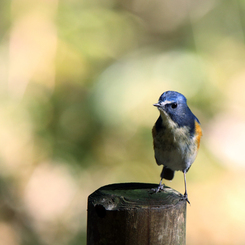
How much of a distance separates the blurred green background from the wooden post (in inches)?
118

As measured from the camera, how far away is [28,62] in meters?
5.35

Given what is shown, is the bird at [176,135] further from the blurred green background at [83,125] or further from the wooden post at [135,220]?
the blurred green background at [83,125]

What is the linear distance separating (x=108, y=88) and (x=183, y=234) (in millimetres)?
3302

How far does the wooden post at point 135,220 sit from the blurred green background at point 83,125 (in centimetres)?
299

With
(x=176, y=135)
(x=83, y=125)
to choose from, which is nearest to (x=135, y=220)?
(x=176, y=135)

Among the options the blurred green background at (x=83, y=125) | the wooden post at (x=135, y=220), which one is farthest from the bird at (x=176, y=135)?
the blurred green background at (x=83, y=125)

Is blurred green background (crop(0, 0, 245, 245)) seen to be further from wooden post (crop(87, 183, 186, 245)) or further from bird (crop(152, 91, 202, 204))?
wooden post (crop(87, 183, 186, 245))

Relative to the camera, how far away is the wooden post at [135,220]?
6.53ft

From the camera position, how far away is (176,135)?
3.14 metres

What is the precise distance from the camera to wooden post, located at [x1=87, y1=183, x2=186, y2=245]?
199cm

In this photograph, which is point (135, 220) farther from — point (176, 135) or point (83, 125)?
point (83, 125)

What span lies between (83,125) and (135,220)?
3350mm

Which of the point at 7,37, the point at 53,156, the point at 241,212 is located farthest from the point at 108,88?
the point at 241,212

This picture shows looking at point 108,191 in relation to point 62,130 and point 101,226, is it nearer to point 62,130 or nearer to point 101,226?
point 101,226
